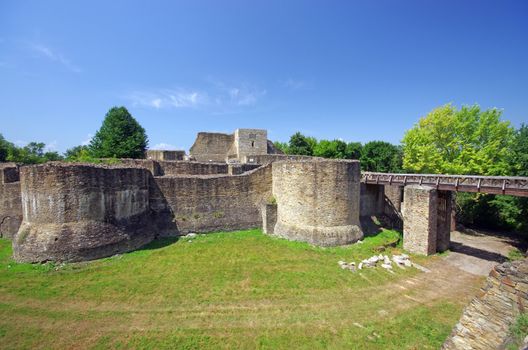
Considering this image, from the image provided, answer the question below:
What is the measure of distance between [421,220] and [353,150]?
28439 millimetres

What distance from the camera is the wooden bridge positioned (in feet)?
35.2

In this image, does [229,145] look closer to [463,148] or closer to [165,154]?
[165,154]

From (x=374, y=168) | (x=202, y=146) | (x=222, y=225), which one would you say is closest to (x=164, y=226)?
(x=222, y=225)

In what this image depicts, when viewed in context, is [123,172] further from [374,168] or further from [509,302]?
[374,168]

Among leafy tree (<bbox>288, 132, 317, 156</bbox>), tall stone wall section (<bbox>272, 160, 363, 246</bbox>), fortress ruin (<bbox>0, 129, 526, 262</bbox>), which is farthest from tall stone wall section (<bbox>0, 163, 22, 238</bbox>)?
leafy tree (<bbox>288, 132, 317, 156</bbox>)

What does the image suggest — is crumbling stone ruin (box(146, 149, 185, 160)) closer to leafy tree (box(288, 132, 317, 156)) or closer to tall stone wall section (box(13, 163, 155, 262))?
tall stone wall section (box(13, 163, 155, 262))

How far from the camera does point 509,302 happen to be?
13.6 ft

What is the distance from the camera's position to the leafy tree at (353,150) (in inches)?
1547

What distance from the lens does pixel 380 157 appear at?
3678 centimetres

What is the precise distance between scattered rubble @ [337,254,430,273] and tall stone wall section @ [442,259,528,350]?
569 cm

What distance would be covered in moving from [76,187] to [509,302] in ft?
45.9

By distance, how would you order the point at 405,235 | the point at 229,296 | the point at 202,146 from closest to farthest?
the point at 229,296
the point at 405,235
the point at 202,146

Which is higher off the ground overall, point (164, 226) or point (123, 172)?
point (123, 172)

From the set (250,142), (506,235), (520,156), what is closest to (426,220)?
(520,156)
